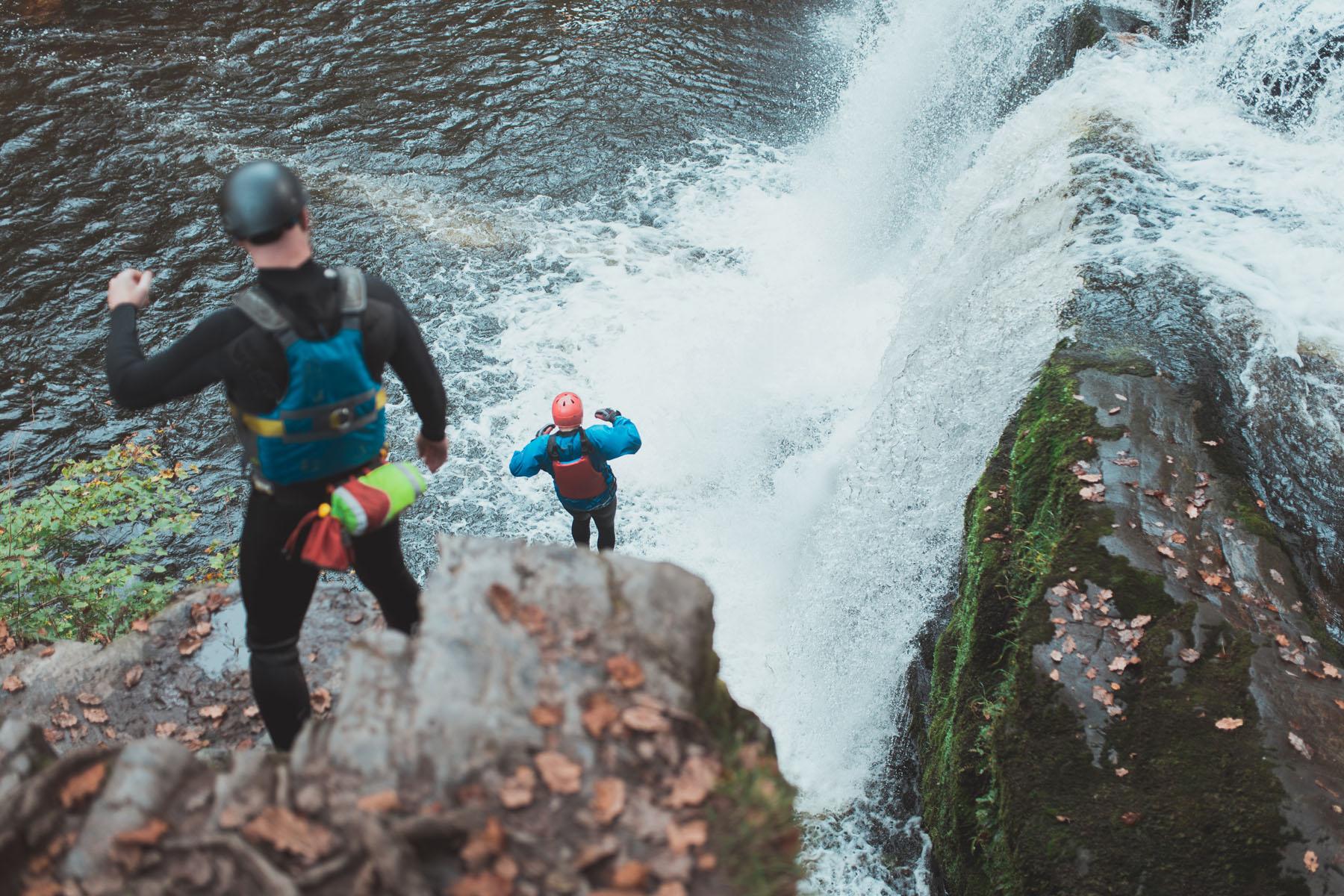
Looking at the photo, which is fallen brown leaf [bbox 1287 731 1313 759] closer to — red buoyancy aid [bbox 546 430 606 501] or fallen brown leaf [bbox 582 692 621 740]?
fallen brown leaf [bbox 582 692 621 740]

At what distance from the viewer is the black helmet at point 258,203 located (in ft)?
8.86

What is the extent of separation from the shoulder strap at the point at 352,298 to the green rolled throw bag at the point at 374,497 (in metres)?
0.54

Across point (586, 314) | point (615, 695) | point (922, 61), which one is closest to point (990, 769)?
point (615, 695)

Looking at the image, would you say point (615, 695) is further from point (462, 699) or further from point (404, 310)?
point (404, 310)

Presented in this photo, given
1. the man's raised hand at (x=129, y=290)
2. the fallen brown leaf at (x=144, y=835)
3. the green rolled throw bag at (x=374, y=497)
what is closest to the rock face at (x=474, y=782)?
the fallen brown leaf at (x=144, y=835)

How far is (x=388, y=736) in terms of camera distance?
2578mm

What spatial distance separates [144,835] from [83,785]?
0.33 metres

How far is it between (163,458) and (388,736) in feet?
23.2

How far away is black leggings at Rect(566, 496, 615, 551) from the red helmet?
83cm

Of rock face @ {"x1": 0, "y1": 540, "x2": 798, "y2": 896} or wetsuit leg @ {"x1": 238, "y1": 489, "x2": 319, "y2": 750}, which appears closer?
rock face @ {"x1": 0, "y1": 540, "x2": 798, "y2": 896}

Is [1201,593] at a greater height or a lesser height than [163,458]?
greater

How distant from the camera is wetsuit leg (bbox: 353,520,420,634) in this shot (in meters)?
3.30

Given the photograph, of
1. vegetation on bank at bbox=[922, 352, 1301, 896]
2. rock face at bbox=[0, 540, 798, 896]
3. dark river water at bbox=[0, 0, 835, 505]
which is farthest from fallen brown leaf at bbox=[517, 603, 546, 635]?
dark river water at bbox=[0, 0, 835, 505]

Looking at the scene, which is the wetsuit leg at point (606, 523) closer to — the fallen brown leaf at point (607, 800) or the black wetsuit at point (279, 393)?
the black wetsuit at point (279, 393)
